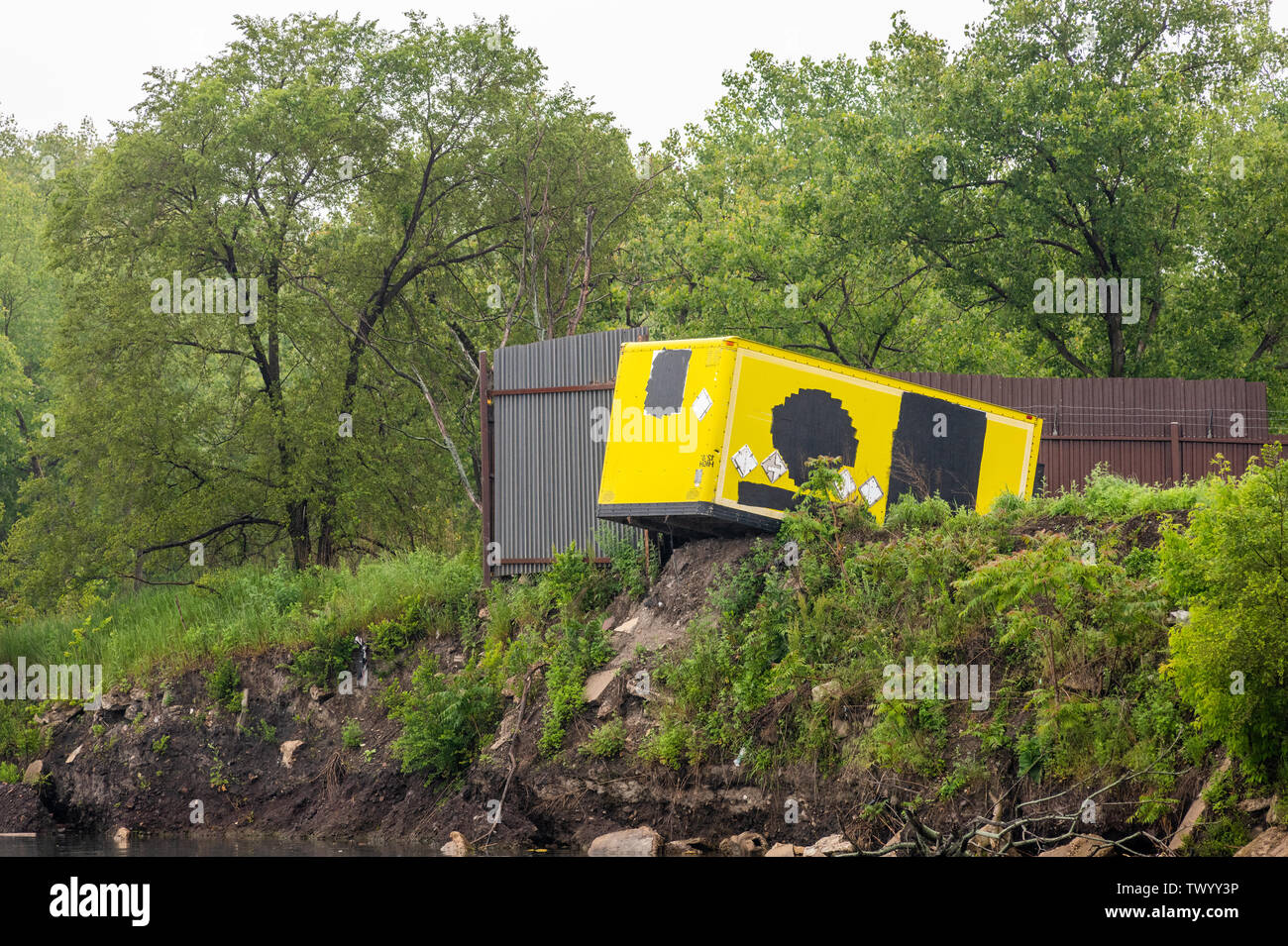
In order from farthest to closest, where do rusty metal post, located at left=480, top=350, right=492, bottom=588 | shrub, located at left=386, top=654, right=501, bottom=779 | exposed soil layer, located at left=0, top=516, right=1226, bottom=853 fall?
rusty metal post, located at left=480, top=350, right=492, bottom=588
shrub, located at left=386, top=654, right=501, bottom=779
exposed soil layer, located at left=0, top=516, right=1226, bottom=853

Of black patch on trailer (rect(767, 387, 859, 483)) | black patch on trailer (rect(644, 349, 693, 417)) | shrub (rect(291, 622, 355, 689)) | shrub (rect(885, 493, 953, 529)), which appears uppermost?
black patch on trailer (rect(644, 349, 693, 417))

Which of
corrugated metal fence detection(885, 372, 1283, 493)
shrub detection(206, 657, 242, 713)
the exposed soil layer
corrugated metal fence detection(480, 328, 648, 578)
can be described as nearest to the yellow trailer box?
the exposed soil layer

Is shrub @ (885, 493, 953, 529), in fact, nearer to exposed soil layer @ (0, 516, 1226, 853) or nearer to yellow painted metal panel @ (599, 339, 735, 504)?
exposed soil layer @ (0, 516, 1226, 853)

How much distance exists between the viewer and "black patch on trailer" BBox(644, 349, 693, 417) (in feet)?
47.6

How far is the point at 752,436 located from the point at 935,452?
2.69 metres

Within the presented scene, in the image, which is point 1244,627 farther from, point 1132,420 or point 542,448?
point 1132,420

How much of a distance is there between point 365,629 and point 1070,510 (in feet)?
32.0

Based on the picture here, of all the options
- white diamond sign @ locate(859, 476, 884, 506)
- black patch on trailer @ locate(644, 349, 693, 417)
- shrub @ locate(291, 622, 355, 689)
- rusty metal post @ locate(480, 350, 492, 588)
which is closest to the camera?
black patch on trailer @ locate(644, 349, 693, 417)

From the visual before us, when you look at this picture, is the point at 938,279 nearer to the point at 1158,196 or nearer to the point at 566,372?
the point at 1158,196

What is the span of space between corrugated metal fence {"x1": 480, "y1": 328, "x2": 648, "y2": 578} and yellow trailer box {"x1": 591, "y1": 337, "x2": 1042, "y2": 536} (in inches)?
83.5

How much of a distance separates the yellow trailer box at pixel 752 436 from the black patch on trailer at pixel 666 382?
0.04ft

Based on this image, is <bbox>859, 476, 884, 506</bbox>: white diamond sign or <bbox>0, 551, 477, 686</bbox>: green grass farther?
<bbox>0, 551, 477, 686</bbox>: green grass

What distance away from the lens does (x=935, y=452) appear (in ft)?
51.7

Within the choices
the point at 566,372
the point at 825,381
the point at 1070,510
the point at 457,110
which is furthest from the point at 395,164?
the point at 1070,510
